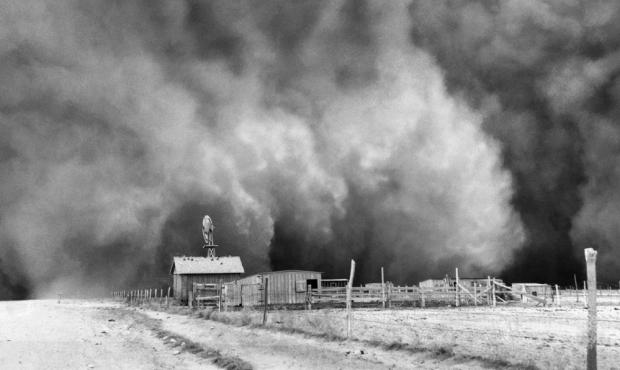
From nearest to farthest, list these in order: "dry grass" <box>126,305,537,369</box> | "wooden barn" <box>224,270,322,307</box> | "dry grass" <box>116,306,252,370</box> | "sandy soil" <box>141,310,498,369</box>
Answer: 1. "dry grass" <box>126,305,537,369</box>
2. "sandy soil" <box>141,310,498,369</box>
3. "dry grass" <box>116,306,252,370</box>
4. "wooden barn" <box>224,270,322,307</box>

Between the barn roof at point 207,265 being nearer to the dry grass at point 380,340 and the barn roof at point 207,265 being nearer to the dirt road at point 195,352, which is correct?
the dry grass at point 380,340

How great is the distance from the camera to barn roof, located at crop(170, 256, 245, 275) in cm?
6681

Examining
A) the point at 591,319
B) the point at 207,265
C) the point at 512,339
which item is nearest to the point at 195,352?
the point at 512,339

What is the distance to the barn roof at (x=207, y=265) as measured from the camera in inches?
2630

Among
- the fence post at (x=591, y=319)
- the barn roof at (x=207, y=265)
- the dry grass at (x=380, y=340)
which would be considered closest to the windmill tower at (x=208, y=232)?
the barn roof at (x=207, y=265)

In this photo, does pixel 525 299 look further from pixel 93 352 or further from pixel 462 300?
pixel 93 352

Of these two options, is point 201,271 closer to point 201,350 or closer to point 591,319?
point 201,350

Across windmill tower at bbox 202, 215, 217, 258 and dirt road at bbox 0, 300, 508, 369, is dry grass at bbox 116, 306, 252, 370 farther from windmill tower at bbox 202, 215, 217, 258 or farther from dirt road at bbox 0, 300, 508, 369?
windmill tower at bbox 202, 215, 217, 258

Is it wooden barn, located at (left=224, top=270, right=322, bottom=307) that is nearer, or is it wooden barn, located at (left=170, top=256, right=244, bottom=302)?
wooden barn, located at (left=224, top=270, right=322, bottom=307)

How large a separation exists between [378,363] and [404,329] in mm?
8755

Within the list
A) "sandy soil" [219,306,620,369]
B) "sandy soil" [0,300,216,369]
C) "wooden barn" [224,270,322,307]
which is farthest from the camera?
"wooden barn" [224,270,322,307]

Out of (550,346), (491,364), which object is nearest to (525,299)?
(550,346)

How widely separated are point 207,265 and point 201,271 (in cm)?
133

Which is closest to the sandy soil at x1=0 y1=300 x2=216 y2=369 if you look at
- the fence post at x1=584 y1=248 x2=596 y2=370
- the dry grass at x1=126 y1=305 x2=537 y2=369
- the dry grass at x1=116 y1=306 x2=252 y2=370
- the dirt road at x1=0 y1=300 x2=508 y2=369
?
the dirt road at x1=0 y1=300 x2=508 y2=369
